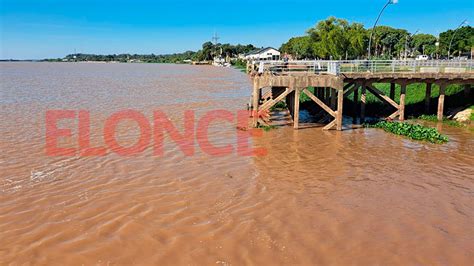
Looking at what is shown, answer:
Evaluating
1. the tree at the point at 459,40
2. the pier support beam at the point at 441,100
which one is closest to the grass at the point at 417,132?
the pier support beam at the point at 441,100

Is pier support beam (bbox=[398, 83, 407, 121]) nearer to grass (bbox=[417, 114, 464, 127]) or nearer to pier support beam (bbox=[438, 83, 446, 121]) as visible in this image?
grass (bbox=[417, 114, 464, 127])

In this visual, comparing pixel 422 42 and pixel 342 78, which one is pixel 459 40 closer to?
pixel 422 42

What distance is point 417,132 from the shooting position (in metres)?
18.9

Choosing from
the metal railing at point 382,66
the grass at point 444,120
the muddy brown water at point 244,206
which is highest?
the metal railing at point 382,66

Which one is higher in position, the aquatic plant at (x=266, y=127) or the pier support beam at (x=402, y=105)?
the pier support beam at (x=402, y=105)

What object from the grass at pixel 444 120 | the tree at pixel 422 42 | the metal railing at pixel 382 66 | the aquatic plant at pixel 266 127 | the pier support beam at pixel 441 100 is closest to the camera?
the aquatic plant at pixel 266 127

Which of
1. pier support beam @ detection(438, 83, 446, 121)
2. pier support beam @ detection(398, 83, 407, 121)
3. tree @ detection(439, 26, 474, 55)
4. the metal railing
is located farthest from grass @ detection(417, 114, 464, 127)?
tree @ detection(439, 26, 474, 55)

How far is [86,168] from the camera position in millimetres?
13703

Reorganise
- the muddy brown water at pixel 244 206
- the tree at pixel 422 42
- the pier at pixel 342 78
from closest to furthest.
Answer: the muddy brown water at pixel 244 206 → the pier at pixel 342 78 → the tree at pixel 422 42

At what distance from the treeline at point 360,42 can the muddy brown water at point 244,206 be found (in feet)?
153

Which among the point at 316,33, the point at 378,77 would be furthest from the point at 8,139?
the point at 316,33

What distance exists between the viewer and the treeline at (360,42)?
61581 mm

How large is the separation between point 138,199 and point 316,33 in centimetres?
6720

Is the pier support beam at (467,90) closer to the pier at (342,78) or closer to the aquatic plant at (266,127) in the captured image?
the pier at (342,78)
